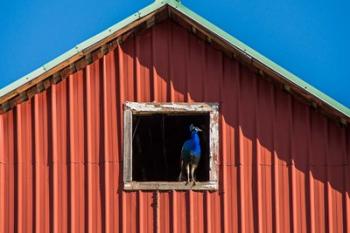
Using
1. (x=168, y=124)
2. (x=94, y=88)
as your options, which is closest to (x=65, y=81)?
(x=94, y=88)

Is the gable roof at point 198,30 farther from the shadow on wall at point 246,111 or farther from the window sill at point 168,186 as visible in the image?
the window sill at point 168,186

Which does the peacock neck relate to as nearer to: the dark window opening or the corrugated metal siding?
the corrugated metal siding

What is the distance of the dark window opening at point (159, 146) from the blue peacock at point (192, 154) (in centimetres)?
113

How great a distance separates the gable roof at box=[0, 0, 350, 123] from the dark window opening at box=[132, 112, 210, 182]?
1779 millimetres

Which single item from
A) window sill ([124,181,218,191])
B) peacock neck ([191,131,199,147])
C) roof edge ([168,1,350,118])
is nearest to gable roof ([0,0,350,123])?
roof edge ([168,1,350,118])

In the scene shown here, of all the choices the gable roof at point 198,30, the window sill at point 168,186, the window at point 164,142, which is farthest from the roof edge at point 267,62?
the window sill at point 168,186

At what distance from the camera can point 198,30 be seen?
17.4 meters

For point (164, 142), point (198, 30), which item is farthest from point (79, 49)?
point (164, 142)

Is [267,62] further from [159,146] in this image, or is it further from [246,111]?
[159,146]

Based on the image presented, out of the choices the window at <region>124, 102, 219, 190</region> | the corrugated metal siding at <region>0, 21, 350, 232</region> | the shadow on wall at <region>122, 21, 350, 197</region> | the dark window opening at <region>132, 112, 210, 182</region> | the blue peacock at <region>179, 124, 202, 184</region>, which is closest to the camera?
the corrugated metal siding at <region>0, 21, 350, 232</region>

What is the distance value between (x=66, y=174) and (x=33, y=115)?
94cm

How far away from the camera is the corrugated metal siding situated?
17000 mm

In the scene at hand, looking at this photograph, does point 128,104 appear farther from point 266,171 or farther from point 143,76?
point 266,171

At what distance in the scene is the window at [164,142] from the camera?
56.2ft
